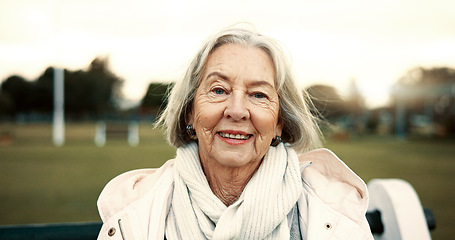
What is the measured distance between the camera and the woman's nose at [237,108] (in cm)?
193

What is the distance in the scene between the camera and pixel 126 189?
2.01 meters

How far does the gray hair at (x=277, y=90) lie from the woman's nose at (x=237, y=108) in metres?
0.25

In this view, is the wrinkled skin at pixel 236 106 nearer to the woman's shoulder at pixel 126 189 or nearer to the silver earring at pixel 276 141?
the silver earring at pixel 276 141

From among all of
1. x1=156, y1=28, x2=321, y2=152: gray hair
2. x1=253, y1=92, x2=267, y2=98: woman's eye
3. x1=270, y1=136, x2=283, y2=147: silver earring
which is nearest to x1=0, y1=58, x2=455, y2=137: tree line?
x1=156, y1=28, x2=321, y2=152: gray hair

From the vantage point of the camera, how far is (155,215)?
74.7 inches

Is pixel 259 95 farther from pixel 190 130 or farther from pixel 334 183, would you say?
pixel 334 183

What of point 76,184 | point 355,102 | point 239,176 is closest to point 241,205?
point 239,176

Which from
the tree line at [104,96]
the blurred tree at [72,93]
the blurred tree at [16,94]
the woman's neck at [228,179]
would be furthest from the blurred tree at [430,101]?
the blurred tree at [16,94]

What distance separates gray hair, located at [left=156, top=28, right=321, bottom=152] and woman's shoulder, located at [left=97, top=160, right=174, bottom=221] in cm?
25

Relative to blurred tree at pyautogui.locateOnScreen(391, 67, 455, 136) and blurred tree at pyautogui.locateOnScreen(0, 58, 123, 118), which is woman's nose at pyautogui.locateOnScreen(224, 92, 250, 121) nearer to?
blurred tree at pyautogui.locateOnScreen(391, 67, 455, 136)

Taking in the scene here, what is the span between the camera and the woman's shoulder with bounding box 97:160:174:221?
6.29ft

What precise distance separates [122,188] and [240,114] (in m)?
0.72

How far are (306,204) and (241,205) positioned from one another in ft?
1.13

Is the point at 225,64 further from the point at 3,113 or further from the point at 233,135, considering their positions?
the point at 3,113
